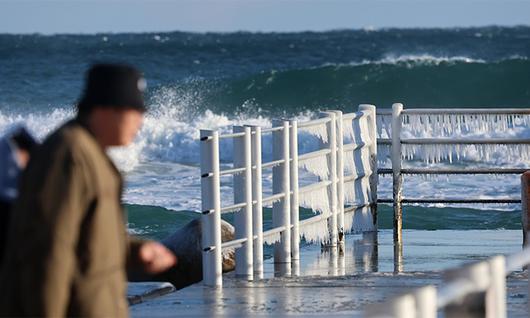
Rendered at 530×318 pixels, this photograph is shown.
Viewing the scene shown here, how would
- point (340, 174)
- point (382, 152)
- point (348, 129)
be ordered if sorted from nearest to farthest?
1. point (340, 174)
2. point (348, 129)
3. point (382, 152)

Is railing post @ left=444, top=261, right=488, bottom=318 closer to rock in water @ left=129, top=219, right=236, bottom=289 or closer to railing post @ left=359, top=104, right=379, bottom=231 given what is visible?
rock in water @ left=129, top=219, right=236, bottom=289

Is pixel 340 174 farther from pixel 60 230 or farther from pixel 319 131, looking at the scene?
pixel 60 230

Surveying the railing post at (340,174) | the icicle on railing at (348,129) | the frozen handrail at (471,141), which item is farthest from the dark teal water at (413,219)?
the railing post at (340,174)

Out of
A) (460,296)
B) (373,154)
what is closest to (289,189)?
(373,154)

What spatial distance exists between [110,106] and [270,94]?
44564 mm

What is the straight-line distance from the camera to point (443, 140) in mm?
15898

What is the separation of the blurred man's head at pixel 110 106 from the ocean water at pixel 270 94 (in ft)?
36.4

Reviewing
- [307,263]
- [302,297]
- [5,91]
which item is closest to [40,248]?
[302,297]

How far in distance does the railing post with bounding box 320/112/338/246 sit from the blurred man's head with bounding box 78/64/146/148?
9473mm

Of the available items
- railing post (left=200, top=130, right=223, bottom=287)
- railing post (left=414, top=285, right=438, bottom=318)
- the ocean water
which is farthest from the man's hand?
the ocean water

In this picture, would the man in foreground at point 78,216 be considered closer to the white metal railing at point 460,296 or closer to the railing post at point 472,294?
the white metal railing at point 460,296

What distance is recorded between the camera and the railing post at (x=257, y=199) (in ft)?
40.3

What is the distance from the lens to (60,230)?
4.68 metres

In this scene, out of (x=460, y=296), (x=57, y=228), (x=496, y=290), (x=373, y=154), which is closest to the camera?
(x=57, y=228)
